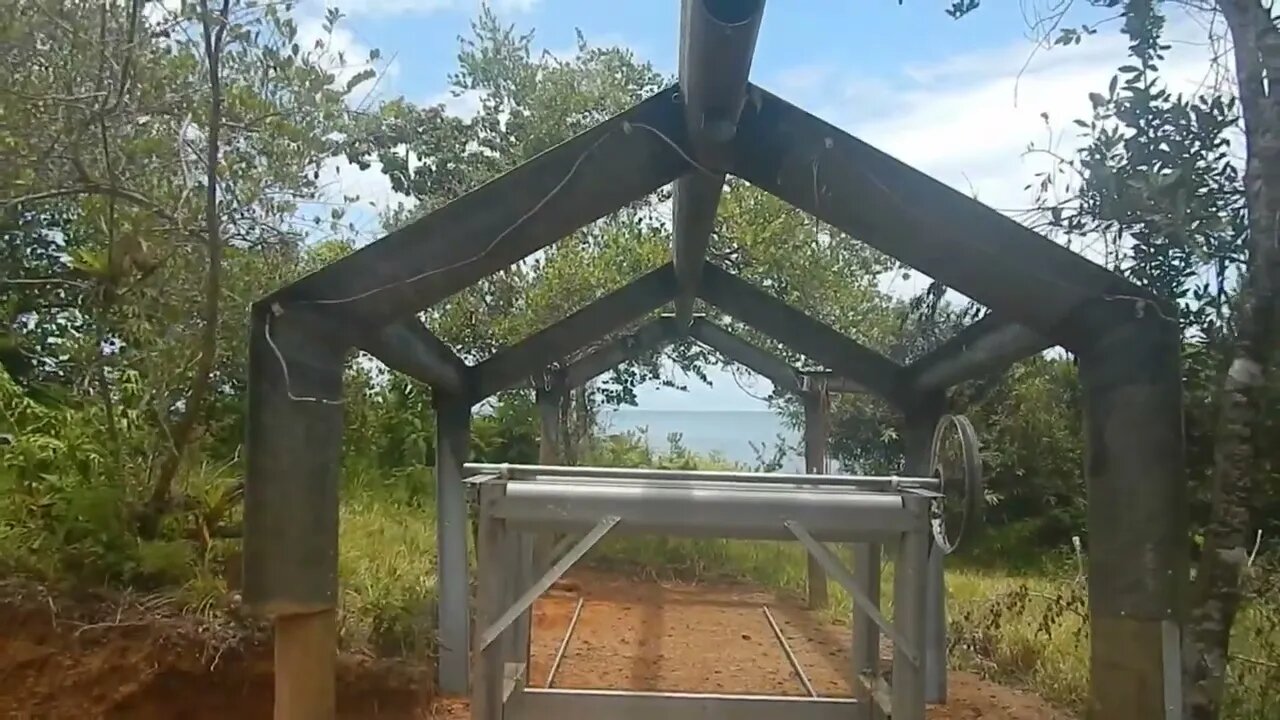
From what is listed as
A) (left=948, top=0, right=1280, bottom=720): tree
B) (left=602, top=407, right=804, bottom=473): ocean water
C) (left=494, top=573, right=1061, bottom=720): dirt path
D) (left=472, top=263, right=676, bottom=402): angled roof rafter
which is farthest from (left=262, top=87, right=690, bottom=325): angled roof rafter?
(left=602, top=407, right=804, bottom=473): ocean water

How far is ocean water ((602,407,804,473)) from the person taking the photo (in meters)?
10.2

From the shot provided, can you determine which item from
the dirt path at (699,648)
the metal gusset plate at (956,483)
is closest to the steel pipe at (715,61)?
the metal gusset plate at (956,483)

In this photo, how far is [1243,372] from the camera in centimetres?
245

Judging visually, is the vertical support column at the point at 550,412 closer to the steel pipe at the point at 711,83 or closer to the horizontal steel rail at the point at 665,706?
the horizontal steel rail at the point at 665,706

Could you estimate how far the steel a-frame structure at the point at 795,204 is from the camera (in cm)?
221

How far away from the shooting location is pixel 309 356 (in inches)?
99.7

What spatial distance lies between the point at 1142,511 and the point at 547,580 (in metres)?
1.43

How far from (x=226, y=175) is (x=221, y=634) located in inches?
88.6

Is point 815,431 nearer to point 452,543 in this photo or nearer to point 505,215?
point 452,543

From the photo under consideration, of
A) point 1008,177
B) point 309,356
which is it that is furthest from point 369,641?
point 1008,177

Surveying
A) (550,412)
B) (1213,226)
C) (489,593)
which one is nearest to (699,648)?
(550,412)

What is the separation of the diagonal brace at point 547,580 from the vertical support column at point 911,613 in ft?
2.73

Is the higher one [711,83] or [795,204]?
[711,83]

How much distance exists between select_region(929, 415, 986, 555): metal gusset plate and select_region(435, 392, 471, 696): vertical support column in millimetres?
2278
